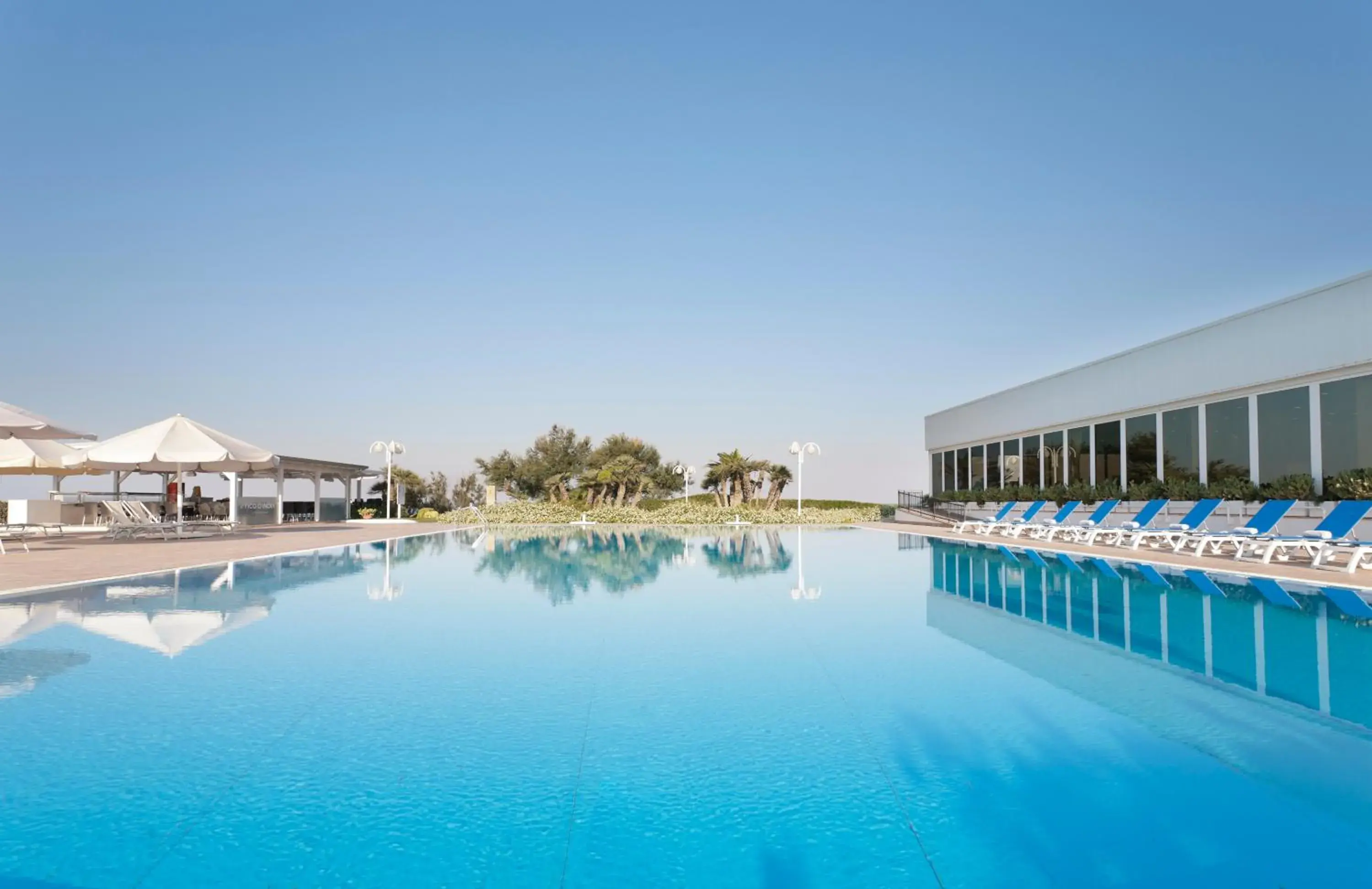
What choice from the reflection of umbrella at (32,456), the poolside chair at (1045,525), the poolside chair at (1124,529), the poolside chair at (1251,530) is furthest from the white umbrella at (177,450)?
the poolside chair at (1251,530)

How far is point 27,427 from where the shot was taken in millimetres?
13234

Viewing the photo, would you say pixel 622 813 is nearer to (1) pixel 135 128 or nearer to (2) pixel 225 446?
(2) pixel 225 446

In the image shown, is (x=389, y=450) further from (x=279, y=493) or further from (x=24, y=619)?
(x=24, y=619)

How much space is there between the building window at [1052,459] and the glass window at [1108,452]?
1.79 metres

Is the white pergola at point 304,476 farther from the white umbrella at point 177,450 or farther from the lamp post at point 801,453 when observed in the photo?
the lamp post at point 801,453

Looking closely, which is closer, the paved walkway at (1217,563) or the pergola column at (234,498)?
the paved walkway at (1217,563)

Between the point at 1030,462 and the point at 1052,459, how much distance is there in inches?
43.8

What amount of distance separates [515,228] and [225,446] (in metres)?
11.5

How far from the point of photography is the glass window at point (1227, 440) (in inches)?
622

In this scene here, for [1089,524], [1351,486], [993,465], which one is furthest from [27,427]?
[993,465]

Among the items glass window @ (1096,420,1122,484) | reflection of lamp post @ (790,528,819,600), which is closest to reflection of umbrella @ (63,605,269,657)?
reflection of lamp post @ (790,528,819,600)

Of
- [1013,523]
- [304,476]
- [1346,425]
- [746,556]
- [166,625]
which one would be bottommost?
[746,556]

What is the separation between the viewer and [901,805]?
10.9ft

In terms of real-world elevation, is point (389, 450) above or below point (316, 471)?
above
